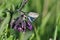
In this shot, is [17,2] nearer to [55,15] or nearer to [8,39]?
[8,39]

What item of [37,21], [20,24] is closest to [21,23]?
[20,24]

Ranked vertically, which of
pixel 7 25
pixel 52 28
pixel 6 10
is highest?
pixel 6 10

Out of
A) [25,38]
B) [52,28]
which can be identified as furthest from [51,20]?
[25,38]

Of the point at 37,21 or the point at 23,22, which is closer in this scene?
the point at 23,22

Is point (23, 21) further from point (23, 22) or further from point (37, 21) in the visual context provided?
point (37, 21)
